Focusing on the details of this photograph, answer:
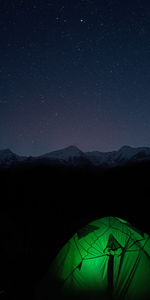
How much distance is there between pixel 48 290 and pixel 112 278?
1.59 meters

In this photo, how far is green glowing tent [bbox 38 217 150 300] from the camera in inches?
169

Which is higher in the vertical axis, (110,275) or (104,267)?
(104,267)

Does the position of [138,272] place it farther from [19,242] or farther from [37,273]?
[19,242]

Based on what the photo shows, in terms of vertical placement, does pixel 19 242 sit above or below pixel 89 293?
below

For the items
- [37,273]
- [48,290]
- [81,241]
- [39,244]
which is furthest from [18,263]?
[81,241]

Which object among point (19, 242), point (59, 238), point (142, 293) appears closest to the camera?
point (142, 293)

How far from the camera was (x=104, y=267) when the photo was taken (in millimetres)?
4488

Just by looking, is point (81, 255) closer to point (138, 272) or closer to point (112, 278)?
point (112, 278)

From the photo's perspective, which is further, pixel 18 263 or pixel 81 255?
pixel 18 263

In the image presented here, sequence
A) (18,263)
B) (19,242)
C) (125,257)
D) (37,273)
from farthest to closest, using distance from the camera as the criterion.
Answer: (19,242) < (18,263) < (37,273) < (125,257)

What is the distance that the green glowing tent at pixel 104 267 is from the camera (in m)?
4.29

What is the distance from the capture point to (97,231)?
5.24 meters

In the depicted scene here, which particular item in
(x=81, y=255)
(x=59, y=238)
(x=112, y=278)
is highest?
(x=81, y=255)

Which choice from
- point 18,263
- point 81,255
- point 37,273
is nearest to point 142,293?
point 81,255
